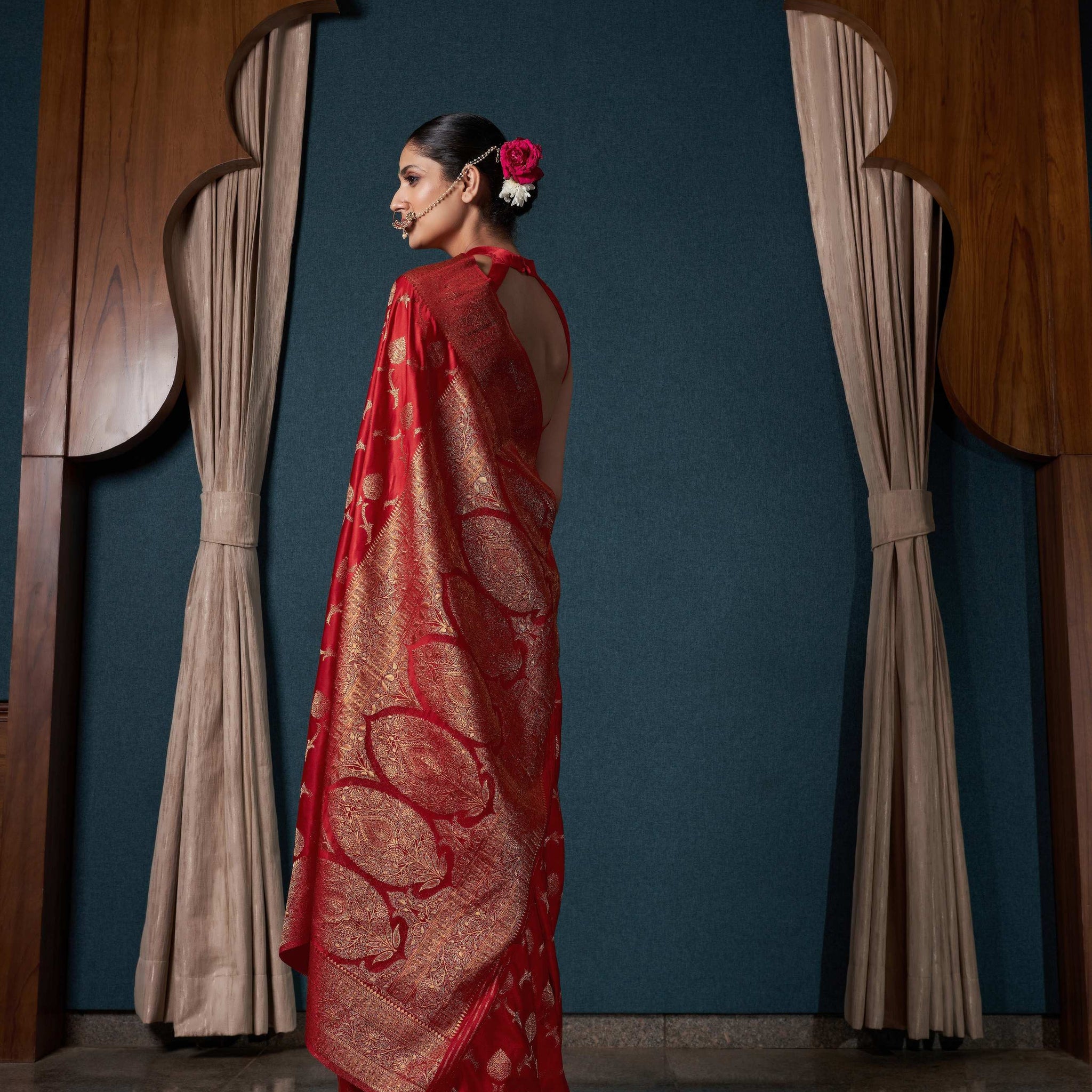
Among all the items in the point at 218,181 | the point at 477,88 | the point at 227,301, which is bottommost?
the point at 227,301

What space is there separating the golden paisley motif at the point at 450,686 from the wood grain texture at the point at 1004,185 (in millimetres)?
1802

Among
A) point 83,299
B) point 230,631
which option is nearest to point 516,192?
point 230,631

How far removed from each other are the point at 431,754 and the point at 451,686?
90 millimetres

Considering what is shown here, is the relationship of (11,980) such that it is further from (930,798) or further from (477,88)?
(477,88)

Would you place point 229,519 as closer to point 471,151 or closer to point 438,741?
point 471,151

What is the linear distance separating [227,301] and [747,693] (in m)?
1.66

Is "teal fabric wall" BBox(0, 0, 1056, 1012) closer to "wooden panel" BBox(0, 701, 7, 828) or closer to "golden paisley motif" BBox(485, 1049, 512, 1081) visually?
"wooden panel" BBox(0, 701, 7, 828)

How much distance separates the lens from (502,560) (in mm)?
1557

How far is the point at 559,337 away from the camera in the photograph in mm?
1813

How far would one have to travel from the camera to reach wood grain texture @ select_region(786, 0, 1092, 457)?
9.14 ft

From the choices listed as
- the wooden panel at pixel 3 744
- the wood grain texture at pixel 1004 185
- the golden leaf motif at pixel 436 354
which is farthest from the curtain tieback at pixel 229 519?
the wood grain texture at pixel 1004 185

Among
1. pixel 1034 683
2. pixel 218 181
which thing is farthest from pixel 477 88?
pixel 1034 683

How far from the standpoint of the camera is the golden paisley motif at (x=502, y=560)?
1.55 m

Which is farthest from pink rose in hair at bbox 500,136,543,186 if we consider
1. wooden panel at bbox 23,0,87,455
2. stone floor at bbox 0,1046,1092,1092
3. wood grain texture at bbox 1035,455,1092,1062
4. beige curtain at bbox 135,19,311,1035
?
stone floor at bbox 0,1046,1092,1092
